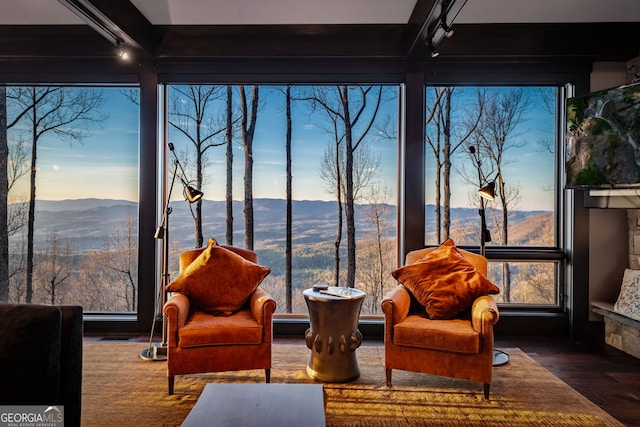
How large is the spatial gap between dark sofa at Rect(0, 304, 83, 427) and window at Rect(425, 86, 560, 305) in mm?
3426

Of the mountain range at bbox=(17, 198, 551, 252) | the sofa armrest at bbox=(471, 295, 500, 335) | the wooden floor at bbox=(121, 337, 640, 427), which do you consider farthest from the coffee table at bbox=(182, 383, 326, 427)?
the mountain range at bbox=(17, 198, 551, 252)

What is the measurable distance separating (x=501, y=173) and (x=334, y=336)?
8.38ft

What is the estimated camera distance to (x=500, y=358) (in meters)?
3.41

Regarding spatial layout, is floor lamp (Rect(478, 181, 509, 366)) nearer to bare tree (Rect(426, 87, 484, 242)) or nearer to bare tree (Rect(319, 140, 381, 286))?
bare tree (Rect(426, 87, 484, 242))

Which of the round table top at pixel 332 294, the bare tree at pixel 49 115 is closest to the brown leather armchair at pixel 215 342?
the round table top at pixel 332 294

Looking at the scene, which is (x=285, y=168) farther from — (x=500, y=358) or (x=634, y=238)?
(x=634, y=238)

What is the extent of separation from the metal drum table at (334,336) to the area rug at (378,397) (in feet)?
0.32

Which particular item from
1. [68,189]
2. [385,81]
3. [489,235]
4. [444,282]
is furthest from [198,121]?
[489,235]

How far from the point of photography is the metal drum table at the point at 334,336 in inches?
116

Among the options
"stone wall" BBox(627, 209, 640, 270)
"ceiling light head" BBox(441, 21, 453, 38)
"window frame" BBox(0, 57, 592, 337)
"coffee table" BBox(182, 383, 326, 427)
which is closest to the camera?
"coffee table" BBox(182, 383, 326, 427)

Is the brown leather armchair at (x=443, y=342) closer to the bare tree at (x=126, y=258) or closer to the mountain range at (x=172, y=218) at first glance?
the mountain range at (x=172, y=218)

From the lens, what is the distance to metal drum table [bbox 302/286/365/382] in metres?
2.94

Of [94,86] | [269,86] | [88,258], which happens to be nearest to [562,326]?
[269,86]

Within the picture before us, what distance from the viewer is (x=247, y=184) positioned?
4379mm
